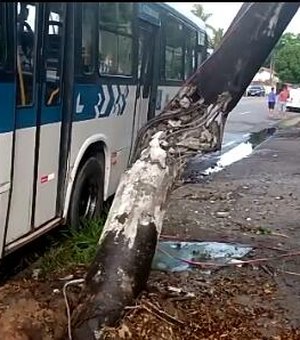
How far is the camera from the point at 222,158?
1522 cm

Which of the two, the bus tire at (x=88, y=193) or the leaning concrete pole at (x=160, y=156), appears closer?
the leaning concrete pole at (x=160, y=156)

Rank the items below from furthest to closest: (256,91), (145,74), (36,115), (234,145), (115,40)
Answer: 1. (256,91)
2. (234,145)
3. (145,74)
4. (115,40)
5. (36,115)

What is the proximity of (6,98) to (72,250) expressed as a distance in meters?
2.00

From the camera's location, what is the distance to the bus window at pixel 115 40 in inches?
281

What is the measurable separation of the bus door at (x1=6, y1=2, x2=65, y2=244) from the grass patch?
1.38 ft

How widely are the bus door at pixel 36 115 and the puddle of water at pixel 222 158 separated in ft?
15.3

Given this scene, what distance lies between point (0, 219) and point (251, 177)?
7.71 m

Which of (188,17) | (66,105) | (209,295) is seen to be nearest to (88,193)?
(66,105)

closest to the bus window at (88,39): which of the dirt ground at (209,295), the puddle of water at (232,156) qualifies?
the dirt ground at (209,295)

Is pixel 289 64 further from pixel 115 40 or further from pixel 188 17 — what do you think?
pixel 115 40

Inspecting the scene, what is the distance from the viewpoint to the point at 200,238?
7.50 m

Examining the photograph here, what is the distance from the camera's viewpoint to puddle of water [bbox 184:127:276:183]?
12680 millimetres

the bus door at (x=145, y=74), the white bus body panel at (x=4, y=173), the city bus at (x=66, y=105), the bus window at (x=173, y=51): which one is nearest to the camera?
the white bus body panel at (x=4, y=173)

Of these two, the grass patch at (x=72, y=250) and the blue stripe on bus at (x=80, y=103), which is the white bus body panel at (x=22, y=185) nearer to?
the blue stripe on bus at (x=80, y=103)
